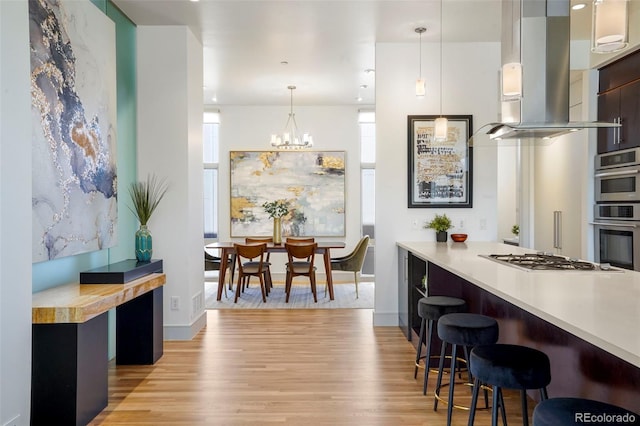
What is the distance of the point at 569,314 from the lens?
1.56 metres

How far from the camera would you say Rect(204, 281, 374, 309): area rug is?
5.92 m

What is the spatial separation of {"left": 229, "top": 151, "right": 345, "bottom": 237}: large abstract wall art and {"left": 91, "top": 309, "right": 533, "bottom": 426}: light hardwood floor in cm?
336

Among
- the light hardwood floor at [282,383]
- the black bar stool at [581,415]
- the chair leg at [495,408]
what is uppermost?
the black bar stool at [581,415]

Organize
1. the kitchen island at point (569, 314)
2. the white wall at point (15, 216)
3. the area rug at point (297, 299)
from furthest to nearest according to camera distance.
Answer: the area rug at point (297, 299) → the white wall at point (15, 216) → the kitchen island at point (569, 314)

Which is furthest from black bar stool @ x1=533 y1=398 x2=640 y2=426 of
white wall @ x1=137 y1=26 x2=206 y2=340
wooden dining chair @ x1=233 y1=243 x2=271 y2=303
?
wooden dining chair @ x1=233 y1=243 x2=271 y2=303

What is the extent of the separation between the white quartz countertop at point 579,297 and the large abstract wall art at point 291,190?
16.4ft

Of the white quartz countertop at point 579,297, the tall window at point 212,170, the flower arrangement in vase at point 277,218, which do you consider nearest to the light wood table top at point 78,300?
the white quartz countertop at point 579,297

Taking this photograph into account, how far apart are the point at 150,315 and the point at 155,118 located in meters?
1.93

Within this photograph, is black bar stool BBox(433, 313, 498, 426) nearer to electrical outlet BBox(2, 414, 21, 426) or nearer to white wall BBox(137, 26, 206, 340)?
electrical outlet BBox(2, 414, 21, 426)

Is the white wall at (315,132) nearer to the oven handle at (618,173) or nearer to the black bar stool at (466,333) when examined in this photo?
the oven handle at (618,173)

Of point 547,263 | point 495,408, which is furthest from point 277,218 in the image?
point 495,408

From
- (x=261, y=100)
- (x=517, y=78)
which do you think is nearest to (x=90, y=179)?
(x=517, y=78)

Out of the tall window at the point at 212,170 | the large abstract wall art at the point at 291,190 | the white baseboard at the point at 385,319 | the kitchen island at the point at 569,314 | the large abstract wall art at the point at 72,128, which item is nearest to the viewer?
the kitchen island at the point at 569,314

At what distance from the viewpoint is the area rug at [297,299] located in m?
5.92
